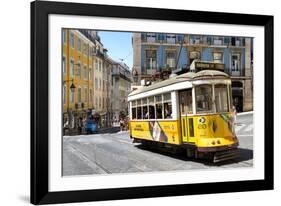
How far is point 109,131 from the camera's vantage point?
381 cm

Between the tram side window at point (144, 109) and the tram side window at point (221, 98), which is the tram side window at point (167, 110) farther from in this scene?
the tram side window at point (221, 98)

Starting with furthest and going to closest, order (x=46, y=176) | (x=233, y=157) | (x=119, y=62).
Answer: (x=233, y=157) < (x=119, y=62) < (x=46, y=176)

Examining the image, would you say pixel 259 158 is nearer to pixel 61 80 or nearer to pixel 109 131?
pixel 109 131

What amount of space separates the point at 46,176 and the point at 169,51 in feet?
4.35

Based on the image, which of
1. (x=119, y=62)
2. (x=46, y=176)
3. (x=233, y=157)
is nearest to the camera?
(x=46, y=176)

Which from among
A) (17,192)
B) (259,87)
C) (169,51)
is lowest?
(17,192)

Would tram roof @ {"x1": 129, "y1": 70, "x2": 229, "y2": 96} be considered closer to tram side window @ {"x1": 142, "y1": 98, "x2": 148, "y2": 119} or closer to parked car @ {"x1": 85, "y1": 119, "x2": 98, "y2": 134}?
tram side window @ {"x1": 142, "y1": 98, "x2": 148, "y2": 119}

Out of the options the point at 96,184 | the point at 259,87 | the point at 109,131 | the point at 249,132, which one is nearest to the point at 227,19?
the point at 259,87

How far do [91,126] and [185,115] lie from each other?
29.7 inches

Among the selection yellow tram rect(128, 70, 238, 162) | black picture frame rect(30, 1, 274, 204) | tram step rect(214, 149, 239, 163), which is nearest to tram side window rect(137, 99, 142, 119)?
yellow tram rect(128, 70, 238, 162)

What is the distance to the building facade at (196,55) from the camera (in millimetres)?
3871

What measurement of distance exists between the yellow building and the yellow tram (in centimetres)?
42

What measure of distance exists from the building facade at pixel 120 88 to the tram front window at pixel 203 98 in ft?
1.80

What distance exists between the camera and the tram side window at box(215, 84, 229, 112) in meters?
4.02
